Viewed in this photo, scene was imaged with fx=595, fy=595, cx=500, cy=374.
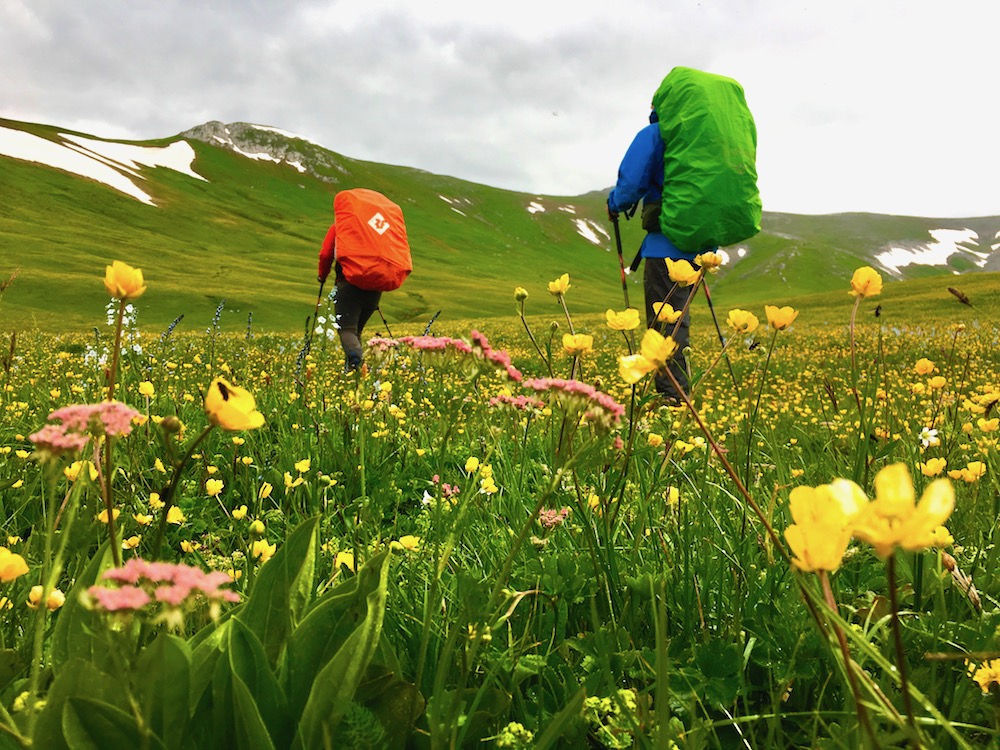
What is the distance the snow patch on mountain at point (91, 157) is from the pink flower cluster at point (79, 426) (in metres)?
98.2

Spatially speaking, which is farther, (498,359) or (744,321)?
(744,321)

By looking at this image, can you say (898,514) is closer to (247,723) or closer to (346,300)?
(247,723)

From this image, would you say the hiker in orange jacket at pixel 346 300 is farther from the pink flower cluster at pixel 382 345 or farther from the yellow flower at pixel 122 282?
the yellow flower at pixel 122 282

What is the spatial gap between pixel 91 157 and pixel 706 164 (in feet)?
380

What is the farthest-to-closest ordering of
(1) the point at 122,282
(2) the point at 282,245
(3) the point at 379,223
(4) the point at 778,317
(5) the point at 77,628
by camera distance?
(2) the point at 282,245
(3) the point at 379,223
(4) the point at 778,317
(5) the point at 77,628
(1) the point at 122,282

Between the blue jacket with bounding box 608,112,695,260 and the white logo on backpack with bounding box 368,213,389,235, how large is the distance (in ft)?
10.2

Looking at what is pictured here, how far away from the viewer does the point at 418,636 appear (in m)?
1.82

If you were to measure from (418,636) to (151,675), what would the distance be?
1152 mm

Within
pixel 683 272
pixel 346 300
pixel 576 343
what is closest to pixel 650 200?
pixel 346 300

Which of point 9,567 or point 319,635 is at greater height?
point 9,567

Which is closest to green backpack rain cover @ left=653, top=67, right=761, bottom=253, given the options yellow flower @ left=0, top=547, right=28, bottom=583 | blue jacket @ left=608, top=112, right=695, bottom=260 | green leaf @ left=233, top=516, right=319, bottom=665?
blue jacket @ left=608, top=112, right=695, bottom=260

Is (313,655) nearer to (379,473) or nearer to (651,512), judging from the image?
(651,512)

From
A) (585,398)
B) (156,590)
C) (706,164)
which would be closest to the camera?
(156,590)

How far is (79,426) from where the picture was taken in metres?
0.97
